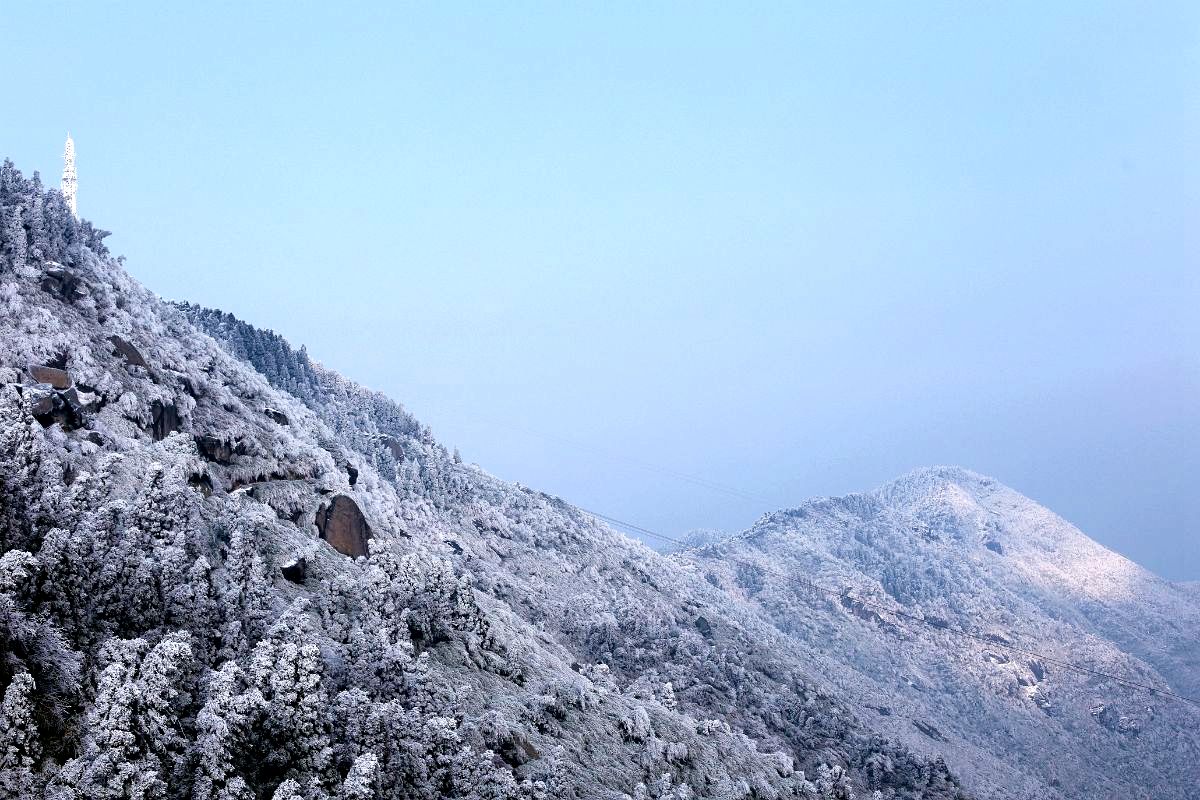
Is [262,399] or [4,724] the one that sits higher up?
[262,399]

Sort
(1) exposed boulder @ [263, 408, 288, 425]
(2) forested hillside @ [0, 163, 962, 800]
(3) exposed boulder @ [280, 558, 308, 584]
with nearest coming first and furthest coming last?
(2) forested hillside @ [0, 163, 962, 800] → (3) exposed boulder @ [280, 558, 308, 584] → (1) exposed boulder @ [263, 408, 288, 425]

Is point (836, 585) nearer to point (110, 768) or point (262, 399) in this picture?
point (262, 399)

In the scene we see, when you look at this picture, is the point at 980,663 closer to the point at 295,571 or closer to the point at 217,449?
the point at 295,571

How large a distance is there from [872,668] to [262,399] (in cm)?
10535

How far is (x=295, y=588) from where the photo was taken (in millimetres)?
46844

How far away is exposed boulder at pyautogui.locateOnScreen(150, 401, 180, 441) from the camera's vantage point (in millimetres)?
54344

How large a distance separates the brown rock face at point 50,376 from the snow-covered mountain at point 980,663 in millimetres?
88786

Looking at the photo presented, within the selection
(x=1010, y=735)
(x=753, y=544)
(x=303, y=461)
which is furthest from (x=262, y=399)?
(x=753, y=544)

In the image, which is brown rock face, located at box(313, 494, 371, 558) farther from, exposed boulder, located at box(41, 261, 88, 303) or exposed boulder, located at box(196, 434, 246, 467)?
exposed boulder, located at box(41, 261, 88, 303)

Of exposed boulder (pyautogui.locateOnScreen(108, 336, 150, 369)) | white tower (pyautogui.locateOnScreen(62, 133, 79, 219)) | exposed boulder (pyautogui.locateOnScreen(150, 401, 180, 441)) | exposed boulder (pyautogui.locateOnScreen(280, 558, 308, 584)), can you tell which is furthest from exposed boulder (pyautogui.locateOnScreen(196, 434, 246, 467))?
white tower (pyautogui.locateOnScreen(62, 133, 79, 219))

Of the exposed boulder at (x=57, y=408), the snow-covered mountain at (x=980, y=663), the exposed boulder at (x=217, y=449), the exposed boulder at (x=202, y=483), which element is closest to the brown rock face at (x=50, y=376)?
the exposed boulder at (x=57, y=408)

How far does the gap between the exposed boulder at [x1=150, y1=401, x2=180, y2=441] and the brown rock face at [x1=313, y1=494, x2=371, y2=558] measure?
10850mm

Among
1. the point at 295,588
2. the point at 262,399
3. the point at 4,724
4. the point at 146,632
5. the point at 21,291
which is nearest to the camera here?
the point at 4,724

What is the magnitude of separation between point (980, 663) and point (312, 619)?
139588 millimetres
